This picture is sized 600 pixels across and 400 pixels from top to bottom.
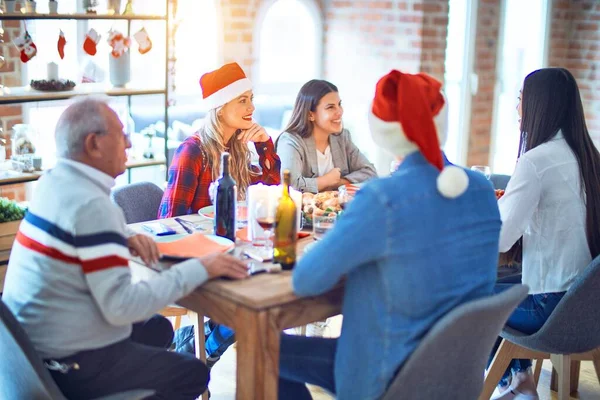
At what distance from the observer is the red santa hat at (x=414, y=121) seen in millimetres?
1907

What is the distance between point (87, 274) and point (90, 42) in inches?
91.7

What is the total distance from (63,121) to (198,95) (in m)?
3.32

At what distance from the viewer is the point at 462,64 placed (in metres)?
5.86

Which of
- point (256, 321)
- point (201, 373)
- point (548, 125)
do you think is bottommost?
point (201, 373)

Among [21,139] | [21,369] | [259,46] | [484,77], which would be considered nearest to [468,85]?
[484,77]

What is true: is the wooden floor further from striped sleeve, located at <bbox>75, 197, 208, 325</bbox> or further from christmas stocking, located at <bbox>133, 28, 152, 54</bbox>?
christmas stocking, located at <bbox>133, 28, 152, 54</bbox>

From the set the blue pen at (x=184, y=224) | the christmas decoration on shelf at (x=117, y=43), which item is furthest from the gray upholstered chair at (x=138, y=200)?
the christmas decoration on shelf at (x=117, y=43)

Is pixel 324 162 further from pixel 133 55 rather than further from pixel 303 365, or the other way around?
pixel 133 55

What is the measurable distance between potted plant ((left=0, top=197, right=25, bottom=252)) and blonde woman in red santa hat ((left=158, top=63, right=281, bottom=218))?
100 centimetres

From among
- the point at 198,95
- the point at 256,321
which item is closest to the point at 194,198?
the point at 256,321

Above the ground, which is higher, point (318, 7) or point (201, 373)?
point (318, 7)

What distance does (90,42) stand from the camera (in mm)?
3967

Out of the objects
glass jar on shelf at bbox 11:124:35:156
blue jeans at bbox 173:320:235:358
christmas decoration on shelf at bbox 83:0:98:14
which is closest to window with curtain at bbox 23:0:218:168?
glass jar on shelf at bbox 11:124:35:156

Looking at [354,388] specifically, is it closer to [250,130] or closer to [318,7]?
[250,130]
